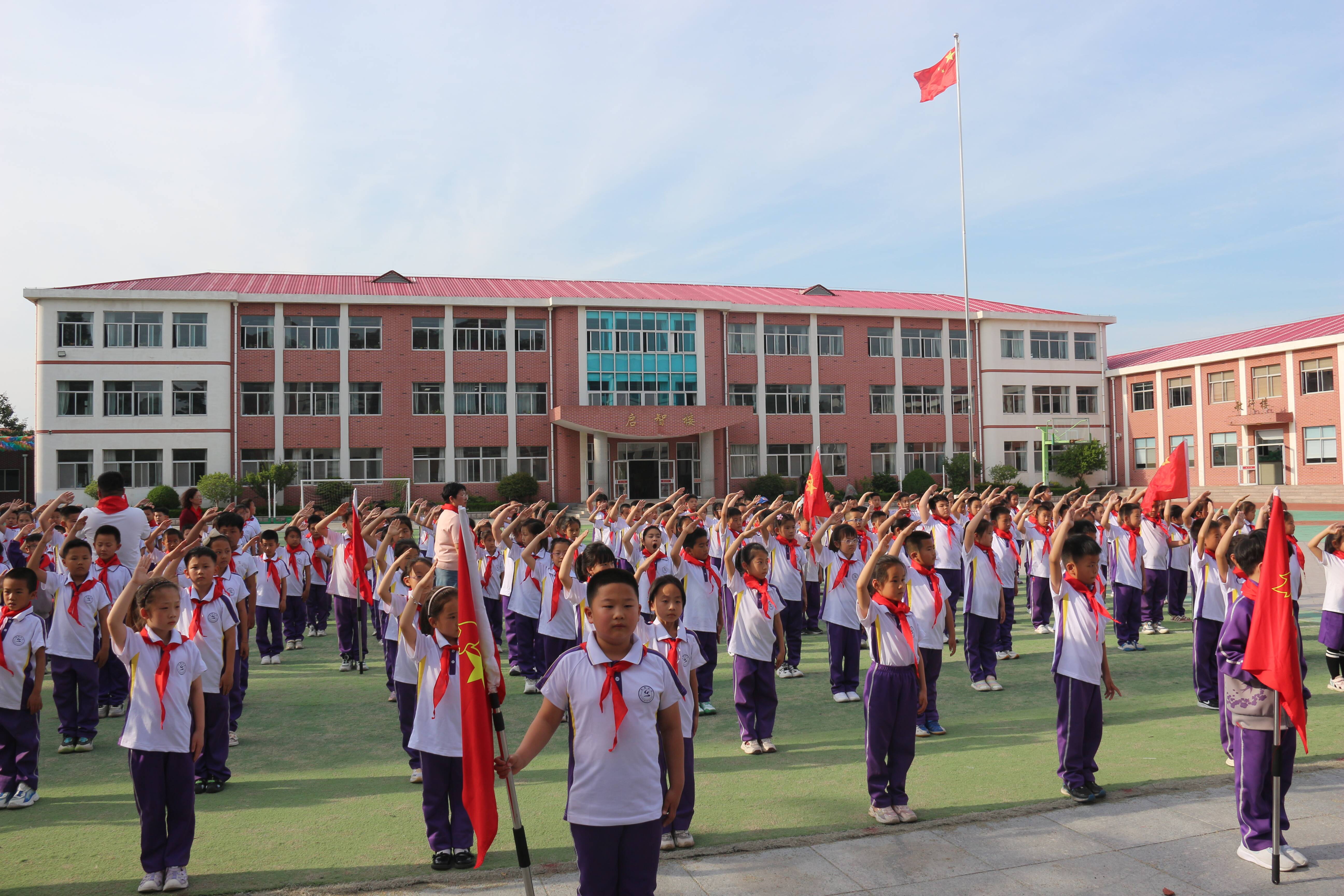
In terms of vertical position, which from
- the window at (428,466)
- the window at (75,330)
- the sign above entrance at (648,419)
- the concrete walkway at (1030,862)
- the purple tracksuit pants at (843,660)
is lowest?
the concrete walkway at (1030,862)

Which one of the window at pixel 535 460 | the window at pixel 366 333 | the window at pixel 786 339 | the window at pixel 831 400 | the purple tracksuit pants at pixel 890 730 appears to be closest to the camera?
the purple tracksuit pants at pixel 890 730

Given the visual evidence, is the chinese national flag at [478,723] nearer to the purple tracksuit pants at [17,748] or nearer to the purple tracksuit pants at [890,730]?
the purple tracksuit pants at [890,730]

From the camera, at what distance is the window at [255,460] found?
3180cm

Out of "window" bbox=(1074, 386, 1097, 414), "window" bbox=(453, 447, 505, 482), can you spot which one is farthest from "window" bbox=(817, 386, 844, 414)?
"window" bbox=(453, 447, 505, 482)

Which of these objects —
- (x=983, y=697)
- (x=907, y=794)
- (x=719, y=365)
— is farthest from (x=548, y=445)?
(x=907, y=794)

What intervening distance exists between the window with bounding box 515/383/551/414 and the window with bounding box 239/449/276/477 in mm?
9083

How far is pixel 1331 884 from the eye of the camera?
3.80m

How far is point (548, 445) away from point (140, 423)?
14300 millimetres

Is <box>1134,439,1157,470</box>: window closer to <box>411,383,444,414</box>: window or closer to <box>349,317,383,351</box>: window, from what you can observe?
<box>411,383,444,414</box>: window

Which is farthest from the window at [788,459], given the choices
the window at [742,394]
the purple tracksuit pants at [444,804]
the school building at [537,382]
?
the purple tracksuit pants at [444,804]

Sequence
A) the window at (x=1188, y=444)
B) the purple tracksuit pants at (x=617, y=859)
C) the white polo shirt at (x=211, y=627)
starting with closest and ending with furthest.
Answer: the purple tracksuit pants at (x=617, y=859) → the white polo shirt at (x=211, y=627) → the window at (x=1188, y=444)

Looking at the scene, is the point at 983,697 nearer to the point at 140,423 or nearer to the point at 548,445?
the point at 548,445

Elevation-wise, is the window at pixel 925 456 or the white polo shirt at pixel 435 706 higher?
the window at pixel 925 456

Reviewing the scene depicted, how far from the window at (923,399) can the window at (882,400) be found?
0.46m
